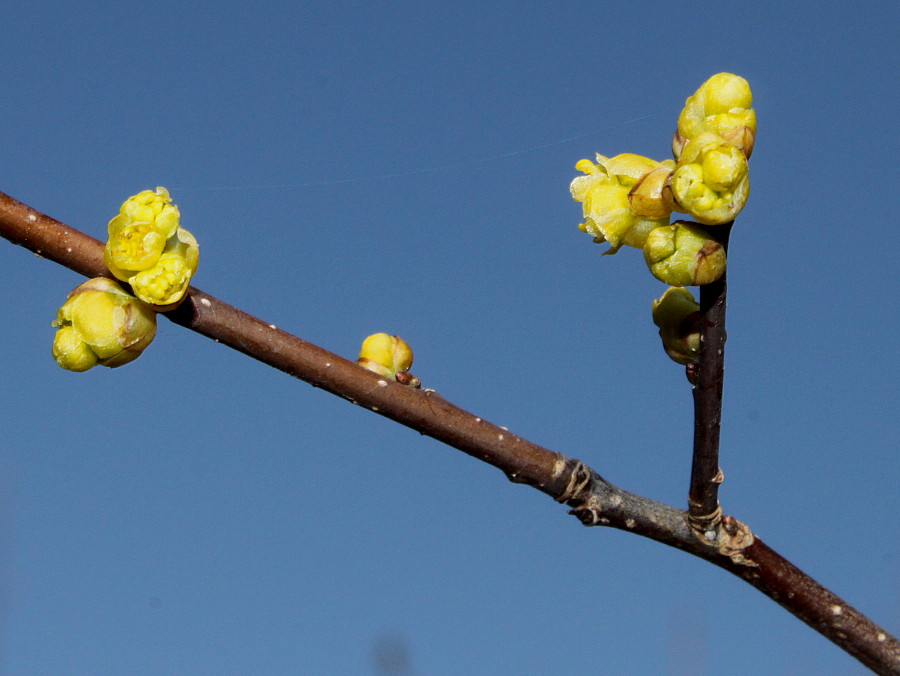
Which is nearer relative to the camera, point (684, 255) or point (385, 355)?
point (684, 255)

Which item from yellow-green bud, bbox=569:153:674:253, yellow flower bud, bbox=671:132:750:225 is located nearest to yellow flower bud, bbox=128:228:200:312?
yellow-green bud, bbox=569:153:674:253

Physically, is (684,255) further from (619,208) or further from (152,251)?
(152,251)

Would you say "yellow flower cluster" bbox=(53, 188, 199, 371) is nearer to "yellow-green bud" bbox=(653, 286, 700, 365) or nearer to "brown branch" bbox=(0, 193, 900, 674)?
"brown branch" bbox=(0, 193, 900, 674)

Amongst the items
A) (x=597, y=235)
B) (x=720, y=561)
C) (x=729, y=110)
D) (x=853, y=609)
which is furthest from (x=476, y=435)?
(x=853, y=609)

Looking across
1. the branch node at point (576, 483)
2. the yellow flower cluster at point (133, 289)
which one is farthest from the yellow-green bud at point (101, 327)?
the branch node at point (576, 483)

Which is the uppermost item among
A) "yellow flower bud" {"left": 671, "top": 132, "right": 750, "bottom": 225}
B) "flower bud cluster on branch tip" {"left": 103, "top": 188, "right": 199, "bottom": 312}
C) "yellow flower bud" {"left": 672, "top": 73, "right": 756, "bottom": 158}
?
"yellow flower bud" {"left": 672, "top": 73, "right": 756, "bottom": 158}

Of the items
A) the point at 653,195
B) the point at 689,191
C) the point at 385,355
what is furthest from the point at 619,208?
the point at 385,355

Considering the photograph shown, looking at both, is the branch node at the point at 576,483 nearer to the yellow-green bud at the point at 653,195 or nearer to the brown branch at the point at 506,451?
the brown branch at the point at 506,451
